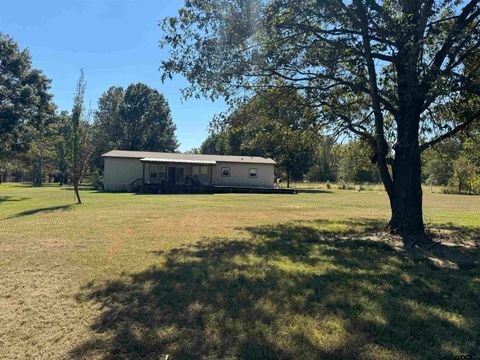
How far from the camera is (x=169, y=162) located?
98.8 feet

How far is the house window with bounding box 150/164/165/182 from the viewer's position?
105 feet

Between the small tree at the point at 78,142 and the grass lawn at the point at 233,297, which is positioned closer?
the grass lawn at the point at 233,297

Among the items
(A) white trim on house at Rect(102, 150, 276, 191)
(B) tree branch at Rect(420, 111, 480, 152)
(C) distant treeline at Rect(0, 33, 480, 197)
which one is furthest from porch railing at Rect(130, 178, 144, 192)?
(B) tree branch at Rect(420, 111, 480, 152)

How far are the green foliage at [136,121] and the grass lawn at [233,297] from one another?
165 ft

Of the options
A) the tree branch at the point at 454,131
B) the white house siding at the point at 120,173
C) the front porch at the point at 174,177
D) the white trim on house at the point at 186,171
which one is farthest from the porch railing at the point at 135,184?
the tree branch at the point at 454,131

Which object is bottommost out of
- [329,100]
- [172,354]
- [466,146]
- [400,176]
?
[172,354]

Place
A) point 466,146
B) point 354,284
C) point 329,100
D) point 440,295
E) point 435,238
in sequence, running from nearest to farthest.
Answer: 1. point 440,295
2. point 354,284
3. point 435,238
4. point 329,100
5. point 466,146

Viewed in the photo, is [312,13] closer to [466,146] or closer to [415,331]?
[415,331]

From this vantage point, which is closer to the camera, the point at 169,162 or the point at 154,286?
the point at 154,286

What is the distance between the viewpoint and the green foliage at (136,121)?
187 feet

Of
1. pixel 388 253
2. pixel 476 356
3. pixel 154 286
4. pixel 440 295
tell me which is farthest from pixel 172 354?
pixel 388 253

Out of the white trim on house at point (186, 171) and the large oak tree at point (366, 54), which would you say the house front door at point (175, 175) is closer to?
the white trim on house at point (186, 171)

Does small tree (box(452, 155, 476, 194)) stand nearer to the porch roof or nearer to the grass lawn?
the porch roof

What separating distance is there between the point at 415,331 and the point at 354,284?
1497mm
